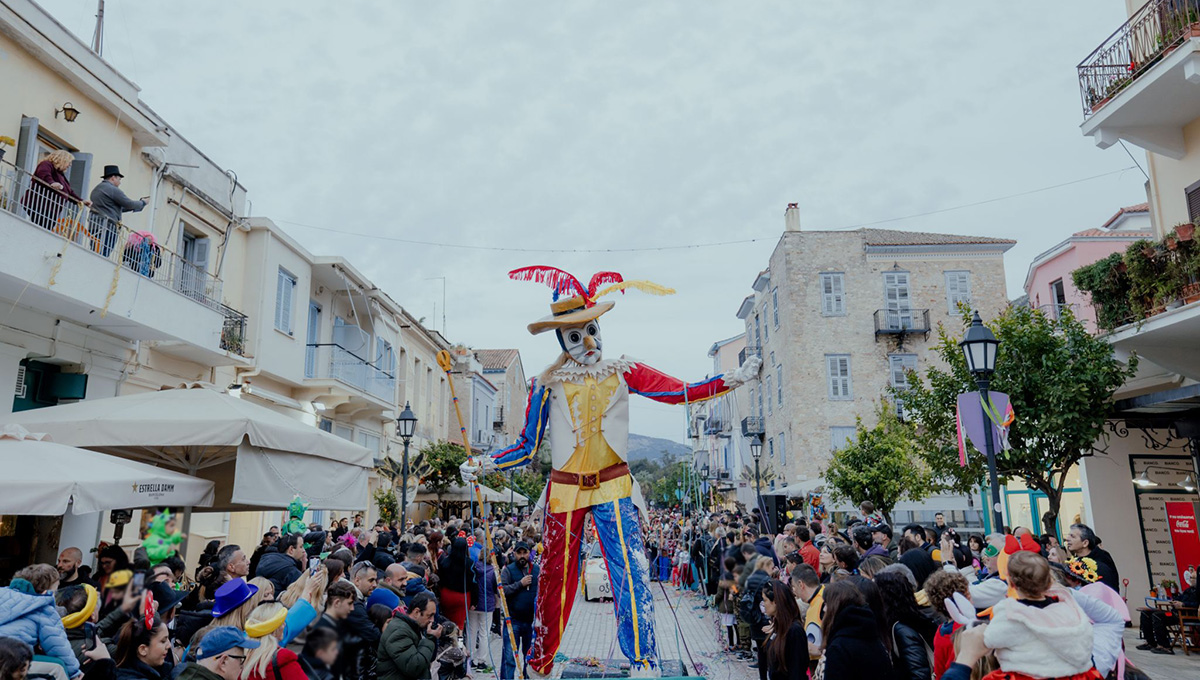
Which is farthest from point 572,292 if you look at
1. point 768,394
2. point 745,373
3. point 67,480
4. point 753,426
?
point 753,426

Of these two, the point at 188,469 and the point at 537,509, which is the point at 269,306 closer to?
the point at 188,469

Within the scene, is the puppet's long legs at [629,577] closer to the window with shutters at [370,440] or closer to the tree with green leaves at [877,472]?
the tree with green leaves at [877,472]

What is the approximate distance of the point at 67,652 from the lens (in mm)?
3922

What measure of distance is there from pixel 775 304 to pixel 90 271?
2697 centimetres

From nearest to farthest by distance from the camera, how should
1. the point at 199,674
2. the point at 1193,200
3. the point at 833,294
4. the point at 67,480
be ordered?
the point at 199,674, the point at 67,480, the point at 1193,200, the point at 833,294

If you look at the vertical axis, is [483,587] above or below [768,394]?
below

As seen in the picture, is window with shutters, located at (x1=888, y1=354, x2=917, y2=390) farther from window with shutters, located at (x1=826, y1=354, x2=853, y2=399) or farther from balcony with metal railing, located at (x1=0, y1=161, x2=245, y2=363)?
balcony with metal railing, located at (x1=0, y1=161, x2=245, y2=363)

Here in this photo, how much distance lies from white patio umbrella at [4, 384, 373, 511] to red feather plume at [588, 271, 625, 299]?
122 inches

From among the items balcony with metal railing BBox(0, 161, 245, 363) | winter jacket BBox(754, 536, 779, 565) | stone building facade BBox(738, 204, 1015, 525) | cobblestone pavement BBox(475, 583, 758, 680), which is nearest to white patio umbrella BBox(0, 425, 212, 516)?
balcony with metal railing BBox(0, 161, 245, 363)

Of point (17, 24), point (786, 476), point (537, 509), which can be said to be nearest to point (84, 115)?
point (17, 24)

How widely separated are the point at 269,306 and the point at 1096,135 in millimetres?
14427

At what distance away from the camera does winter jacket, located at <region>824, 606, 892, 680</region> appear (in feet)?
12.4

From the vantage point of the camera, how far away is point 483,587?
8258 mm

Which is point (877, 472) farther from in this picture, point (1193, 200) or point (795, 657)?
point (795, 657)
